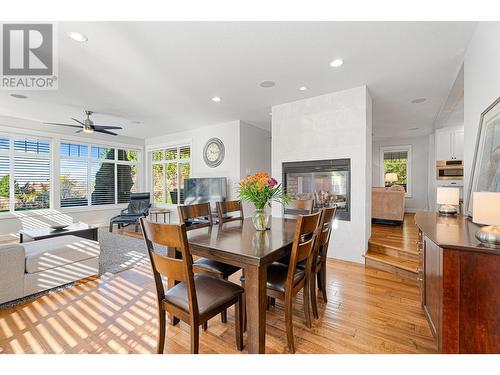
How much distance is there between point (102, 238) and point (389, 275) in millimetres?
5424

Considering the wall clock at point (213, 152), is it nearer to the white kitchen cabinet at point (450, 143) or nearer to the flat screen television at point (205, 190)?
the flat screen television at point (205, 190)

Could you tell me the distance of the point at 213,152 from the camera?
224 inches

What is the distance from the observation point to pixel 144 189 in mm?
7527

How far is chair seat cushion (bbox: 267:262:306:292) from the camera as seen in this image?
166 cm

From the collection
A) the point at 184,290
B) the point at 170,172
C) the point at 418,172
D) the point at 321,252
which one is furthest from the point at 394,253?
the point at 170,172

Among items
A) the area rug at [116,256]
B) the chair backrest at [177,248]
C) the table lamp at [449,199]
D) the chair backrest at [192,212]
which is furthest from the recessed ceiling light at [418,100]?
the area rug at [116,256]

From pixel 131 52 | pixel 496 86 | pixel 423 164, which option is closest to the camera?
pixel 496 86

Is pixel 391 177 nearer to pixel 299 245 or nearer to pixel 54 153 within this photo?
pixel 299 245

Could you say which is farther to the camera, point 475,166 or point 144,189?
point 144,189

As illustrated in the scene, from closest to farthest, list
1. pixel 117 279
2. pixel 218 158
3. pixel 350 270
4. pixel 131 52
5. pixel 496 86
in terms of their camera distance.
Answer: pixel 496 86, pixel 131 52, pixel 117 279, pixel 350 270, pixel 218 158

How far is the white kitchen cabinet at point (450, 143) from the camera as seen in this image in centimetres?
549

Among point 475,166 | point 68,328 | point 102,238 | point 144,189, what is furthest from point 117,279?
point 144,189

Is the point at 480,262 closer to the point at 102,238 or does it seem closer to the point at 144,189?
the point at 102,238

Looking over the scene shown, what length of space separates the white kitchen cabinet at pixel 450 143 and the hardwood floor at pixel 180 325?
4.80 m
